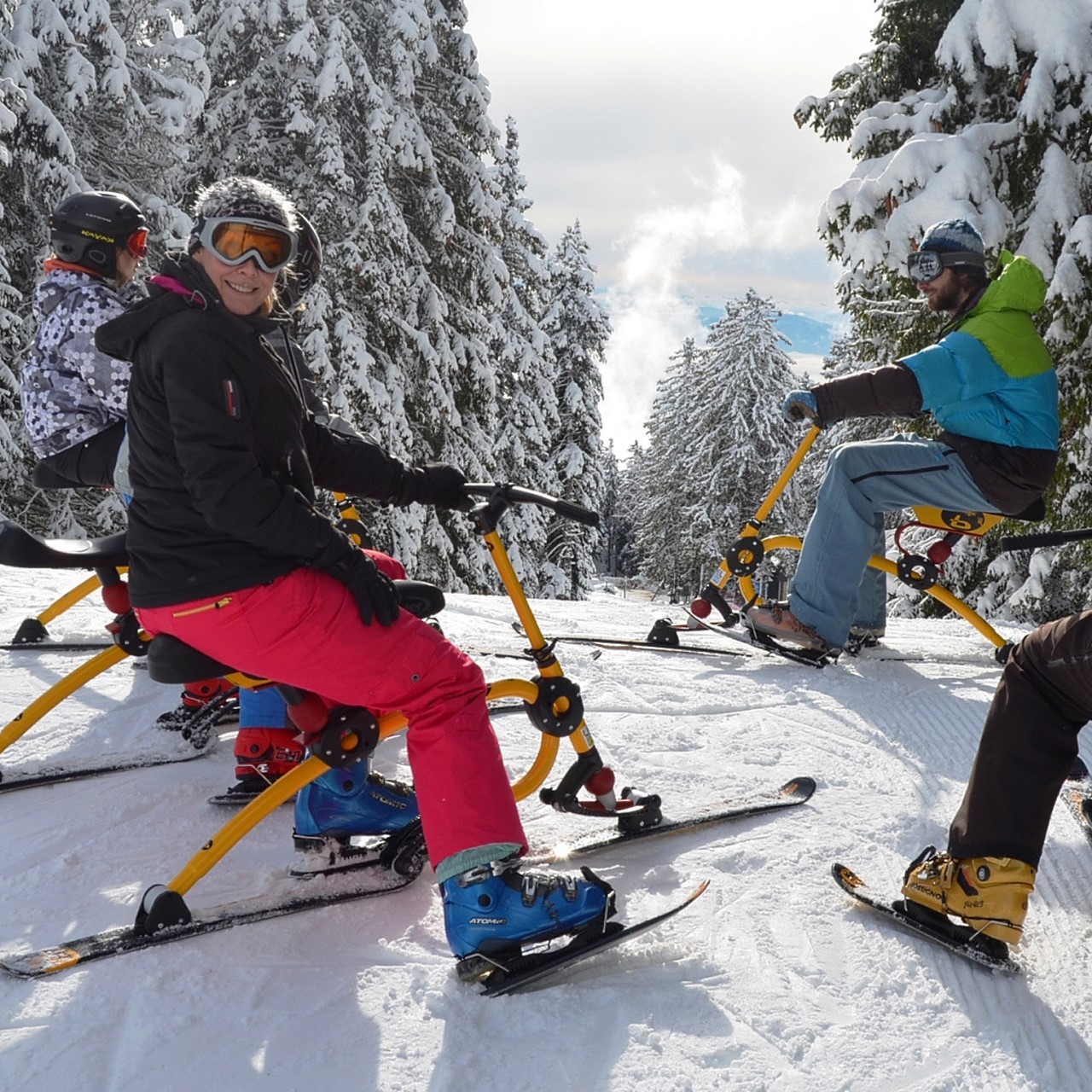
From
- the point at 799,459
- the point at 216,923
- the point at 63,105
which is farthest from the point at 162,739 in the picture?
the point at 63,105

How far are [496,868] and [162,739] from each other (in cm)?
230

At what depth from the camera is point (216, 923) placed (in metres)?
2.42

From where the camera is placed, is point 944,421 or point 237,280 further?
point 944,421

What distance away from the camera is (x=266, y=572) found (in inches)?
91.8

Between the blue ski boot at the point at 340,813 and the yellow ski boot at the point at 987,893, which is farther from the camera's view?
Result: the blue ski boot at the point at 340,813

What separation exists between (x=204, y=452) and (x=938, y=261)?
4.14 m

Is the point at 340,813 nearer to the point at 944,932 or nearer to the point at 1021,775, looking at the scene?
the point at 944,932

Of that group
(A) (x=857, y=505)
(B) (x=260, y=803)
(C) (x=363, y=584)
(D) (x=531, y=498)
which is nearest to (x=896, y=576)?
(A) (x=857, y=505)

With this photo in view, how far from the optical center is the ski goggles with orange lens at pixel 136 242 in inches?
161

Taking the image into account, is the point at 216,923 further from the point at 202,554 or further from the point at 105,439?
the point at 105,439

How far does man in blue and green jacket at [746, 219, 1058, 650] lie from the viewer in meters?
4.58

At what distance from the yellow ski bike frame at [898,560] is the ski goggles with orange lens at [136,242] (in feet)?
11.5

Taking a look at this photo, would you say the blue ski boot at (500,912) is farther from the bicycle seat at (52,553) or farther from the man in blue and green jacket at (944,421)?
the man in blue and green jacket at (944,421)

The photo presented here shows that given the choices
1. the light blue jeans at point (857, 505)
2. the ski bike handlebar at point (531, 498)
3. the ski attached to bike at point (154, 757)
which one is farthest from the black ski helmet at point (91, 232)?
the light blue jeans at point (857, 505)
